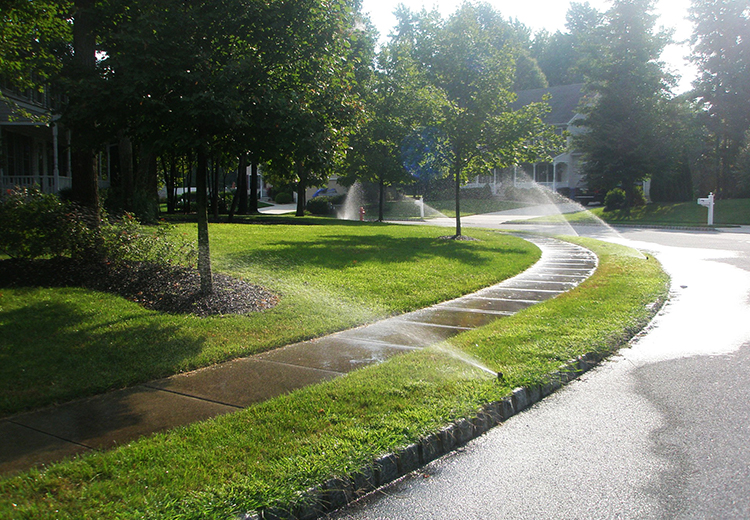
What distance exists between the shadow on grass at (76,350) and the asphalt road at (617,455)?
3058mm

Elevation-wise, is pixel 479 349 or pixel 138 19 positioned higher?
pixel 138 19

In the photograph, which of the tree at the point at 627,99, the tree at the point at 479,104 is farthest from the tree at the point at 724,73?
the tree at the point at 479,104

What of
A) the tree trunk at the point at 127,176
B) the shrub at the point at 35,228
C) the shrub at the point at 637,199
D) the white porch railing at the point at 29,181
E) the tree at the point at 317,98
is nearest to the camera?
the tree at the point at 317,98

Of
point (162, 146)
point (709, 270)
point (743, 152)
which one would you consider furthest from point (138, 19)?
point (743, 152)

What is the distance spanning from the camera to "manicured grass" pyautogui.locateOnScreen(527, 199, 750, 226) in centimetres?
3147

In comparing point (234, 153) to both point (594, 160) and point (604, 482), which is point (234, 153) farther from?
point (594, 160)

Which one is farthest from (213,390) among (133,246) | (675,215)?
(675,215)

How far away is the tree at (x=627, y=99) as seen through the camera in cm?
3581

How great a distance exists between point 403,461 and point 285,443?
777 millimetres

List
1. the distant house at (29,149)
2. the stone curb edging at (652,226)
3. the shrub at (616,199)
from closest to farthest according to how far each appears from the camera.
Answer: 1. the distant house at (29,149)
2. the stone curb edging at (652,226)
3. the shrub at (616,199)

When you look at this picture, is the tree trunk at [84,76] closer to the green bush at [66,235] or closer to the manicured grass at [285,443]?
the green bush at [66,235]

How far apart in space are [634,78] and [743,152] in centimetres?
825

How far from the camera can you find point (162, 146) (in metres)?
7.42

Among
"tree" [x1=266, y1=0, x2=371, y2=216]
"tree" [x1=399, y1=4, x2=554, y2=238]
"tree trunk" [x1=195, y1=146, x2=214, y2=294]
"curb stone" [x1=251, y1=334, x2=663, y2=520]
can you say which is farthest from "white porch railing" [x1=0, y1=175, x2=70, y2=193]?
"curb stone" [x1=251, y1=334, x2=663, y2=520]
